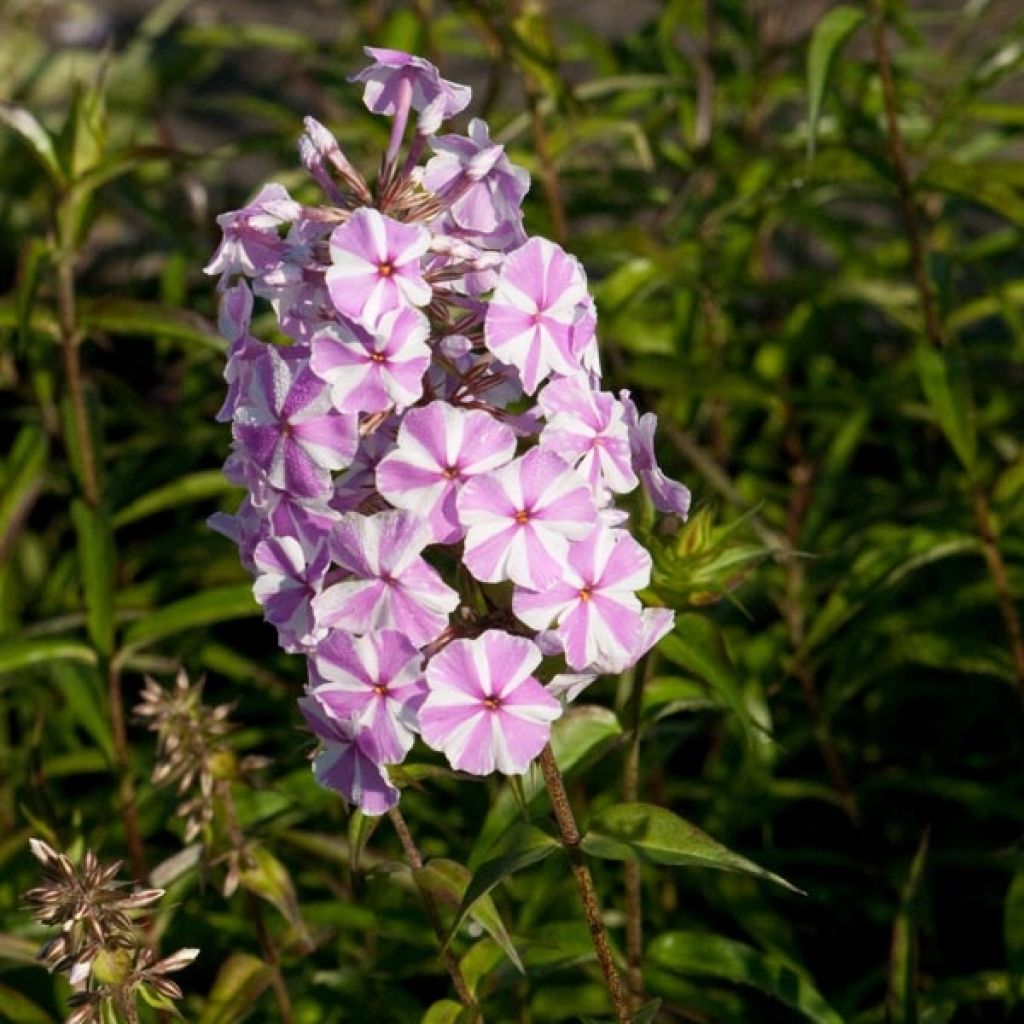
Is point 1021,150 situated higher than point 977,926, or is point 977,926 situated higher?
point 1021,150

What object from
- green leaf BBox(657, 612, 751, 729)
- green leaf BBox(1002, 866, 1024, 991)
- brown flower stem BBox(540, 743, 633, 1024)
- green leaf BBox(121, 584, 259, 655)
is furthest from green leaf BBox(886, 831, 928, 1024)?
green leaf BBox(121, 584, 259, 655)

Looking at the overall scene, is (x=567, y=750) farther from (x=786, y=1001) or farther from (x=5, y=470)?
(x=5, y=470)

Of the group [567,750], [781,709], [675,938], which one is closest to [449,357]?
[567,750]

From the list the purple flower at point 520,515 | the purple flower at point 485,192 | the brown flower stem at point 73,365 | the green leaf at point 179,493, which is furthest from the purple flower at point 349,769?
the green leaf at point 179,493

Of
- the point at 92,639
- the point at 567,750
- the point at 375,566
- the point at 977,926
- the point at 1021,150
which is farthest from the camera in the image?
the point at 1021,150

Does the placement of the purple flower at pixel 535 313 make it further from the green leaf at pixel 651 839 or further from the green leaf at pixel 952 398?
the green leaf at pixel 952 398

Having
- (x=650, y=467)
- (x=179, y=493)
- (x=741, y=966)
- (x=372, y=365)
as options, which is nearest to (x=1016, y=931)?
(x=741, y=966)

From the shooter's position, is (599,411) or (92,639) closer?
(599,411)
